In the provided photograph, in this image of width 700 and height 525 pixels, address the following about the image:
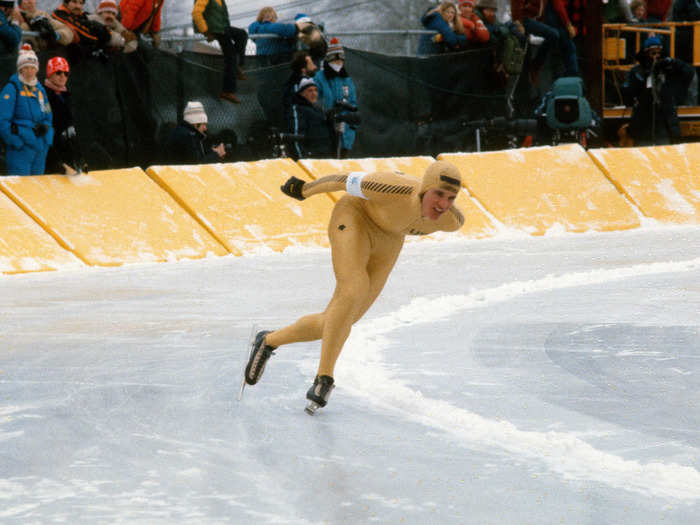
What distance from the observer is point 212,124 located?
11.9 meters

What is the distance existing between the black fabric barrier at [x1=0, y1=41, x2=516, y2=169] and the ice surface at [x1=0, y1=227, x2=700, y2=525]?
265 cm

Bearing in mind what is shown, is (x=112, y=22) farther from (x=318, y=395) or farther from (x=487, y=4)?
(x=318, y=395)

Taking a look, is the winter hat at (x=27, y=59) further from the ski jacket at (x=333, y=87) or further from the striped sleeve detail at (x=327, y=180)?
the striped sleeve detail at (x=327, y=180)

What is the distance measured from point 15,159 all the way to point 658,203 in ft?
24.0

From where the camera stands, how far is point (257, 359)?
513 cm

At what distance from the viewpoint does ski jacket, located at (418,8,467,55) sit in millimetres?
14166

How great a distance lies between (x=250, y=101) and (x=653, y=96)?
6.88 m

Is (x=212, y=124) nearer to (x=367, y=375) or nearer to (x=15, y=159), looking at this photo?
(x=15, y=159)

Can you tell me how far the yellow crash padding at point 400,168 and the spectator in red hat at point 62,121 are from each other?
2.38m

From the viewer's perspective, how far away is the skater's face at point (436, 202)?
15.3ft

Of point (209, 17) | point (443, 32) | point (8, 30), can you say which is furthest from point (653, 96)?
point (8, 30)

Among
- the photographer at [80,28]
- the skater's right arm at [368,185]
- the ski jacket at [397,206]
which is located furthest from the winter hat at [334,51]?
the ski jacket at [397,206]

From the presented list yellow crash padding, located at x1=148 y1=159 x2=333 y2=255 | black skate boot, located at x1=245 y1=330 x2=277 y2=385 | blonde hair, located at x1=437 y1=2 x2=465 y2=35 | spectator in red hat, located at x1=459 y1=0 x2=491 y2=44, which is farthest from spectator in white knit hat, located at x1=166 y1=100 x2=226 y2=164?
black skate boot, located at x1=245 y1=330 x2=277 y2=385

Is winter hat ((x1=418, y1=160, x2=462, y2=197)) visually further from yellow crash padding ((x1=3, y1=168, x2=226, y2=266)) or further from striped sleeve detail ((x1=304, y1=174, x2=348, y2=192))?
yellow crash padding ((x1=3, y1=168, x2=226, y2=266))
